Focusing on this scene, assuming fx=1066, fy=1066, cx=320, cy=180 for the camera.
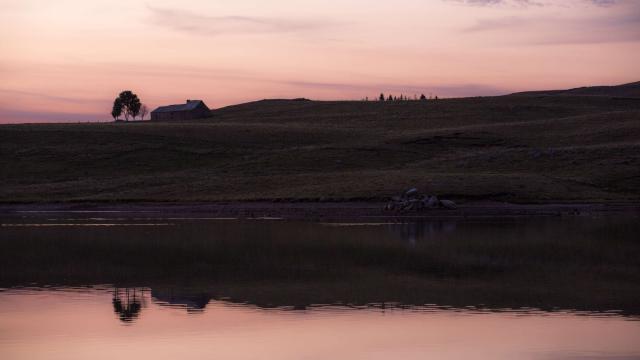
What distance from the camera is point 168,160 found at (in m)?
82.8

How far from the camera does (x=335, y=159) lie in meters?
79.8

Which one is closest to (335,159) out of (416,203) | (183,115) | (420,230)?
(416,203)

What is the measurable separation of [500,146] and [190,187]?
1141 inches

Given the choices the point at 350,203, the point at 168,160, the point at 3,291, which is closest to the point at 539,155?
the point at 350,203

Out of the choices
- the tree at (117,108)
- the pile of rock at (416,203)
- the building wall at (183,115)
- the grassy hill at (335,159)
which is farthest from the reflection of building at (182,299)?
the tree at (117,108)

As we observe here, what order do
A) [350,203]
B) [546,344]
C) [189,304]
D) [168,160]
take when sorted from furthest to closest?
[168,160] → [350,203] → [189,304] → [546,344]

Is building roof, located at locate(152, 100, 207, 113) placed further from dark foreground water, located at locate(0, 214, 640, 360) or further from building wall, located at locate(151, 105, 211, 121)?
dark foreground water, located at locate(0, 214, 640, 360)

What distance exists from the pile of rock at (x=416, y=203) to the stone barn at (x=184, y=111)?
3179 inches

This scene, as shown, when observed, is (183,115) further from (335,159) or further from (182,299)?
(182,299)

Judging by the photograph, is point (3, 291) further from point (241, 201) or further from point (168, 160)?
point (168, 160)

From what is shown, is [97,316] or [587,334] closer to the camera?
[587,334]

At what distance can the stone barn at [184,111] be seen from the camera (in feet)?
450

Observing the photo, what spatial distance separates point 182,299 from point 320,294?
3.35 metres

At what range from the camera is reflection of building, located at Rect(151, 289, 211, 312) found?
24.2 meters
